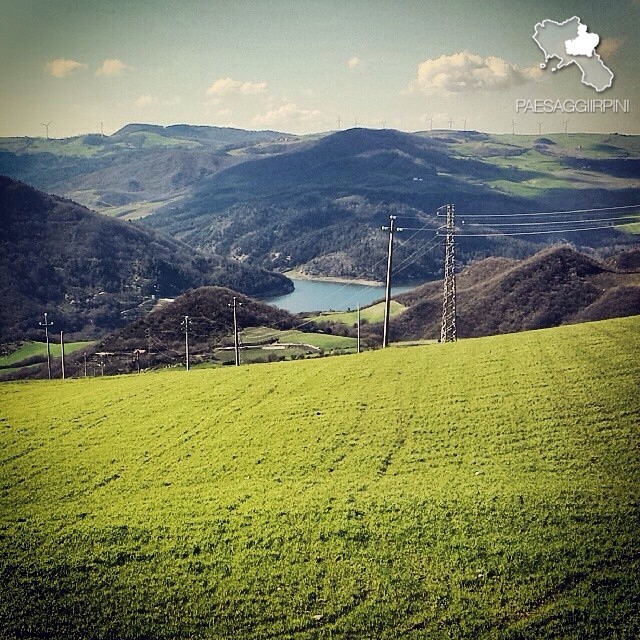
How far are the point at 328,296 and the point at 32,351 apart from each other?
3276 inches

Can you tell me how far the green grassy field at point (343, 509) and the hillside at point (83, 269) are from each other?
10626 cm

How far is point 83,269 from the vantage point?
15600cm

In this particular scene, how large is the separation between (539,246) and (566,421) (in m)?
176

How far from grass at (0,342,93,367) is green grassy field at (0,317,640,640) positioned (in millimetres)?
70810

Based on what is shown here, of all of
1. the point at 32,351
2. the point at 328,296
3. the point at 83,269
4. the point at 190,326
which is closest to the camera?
the point at 190,326

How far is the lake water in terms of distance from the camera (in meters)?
147

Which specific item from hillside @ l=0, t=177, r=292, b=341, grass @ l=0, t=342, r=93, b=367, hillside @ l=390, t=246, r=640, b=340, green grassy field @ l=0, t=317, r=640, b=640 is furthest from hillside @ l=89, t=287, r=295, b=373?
green grassy field @ l=0, t=317, r=640, b=640

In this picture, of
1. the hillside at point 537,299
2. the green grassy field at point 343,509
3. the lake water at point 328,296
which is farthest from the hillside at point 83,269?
the green grassy field at point 343,509

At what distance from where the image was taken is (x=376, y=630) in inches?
553

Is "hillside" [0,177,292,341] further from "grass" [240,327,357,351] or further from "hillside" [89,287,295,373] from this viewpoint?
"grass" [240,327,357,351]

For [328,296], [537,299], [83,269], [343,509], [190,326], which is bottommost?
[328,296]

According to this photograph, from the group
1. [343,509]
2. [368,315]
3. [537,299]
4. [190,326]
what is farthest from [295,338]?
[343,509]

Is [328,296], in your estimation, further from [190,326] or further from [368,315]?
[190,326]

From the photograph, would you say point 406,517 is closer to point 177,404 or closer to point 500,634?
point 500,634
